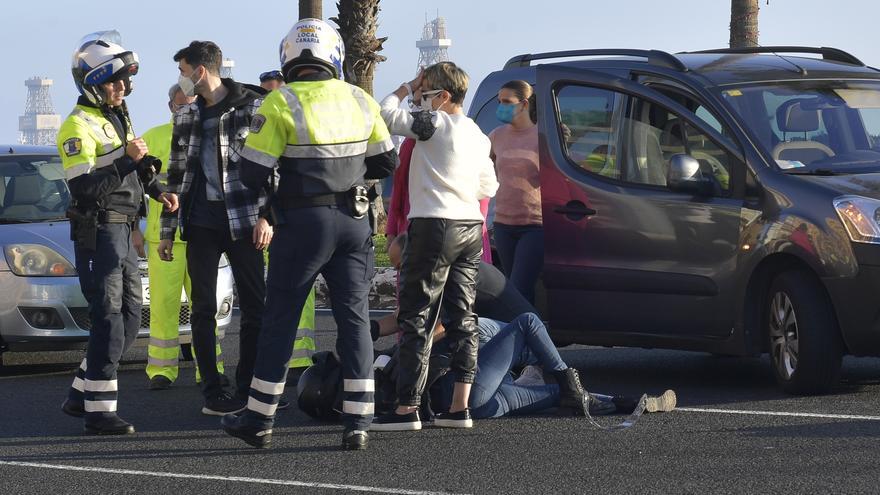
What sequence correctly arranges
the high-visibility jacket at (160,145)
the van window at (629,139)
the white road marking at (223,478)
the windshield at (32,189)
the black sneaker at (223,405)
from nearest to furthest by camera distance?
the white road marking at (223,478) → the black sneaker at (223,405) → the van window at (629,139) → the high-visibility jacket at (160,145) → the windshield at (32,189)

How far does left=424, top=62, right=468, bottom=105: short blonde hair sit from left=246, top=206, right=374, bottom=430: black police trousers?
2.73 ft

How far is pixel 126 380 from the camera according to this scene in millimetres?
10109

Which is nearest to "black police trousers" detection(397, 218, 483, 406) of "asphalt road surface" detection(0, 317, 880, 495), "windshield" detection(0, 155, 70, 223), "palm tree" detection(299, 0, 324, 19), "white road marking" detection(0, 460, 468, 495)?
"asphalt road surface" detection(0, 317, 880, 495)

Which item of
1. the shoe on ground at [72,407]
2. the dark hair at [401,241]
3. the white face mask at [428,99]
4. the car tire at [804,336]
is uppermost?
the white face mask at [428,99]

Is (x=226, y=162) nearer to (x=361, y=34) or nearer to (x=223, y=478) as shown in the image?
(x=223, y=478)

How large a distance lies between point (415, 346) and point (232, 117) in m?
1.60

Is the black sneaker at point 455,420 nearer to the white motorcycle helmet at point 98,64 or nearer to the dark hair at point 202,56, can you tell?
the dark hair at point 202,56

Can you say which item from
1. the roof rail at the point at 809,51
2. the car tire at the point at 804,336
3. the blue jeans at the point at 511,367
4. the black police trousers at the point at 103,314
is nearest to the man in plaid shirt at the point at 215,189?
the black police trousers at the point at 103,314

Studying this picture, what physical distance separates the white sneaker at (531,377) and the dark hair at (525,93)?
2.01 m

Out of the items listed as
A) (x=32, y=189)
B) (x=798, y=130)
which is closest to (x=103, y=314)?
(x=32, y=189)

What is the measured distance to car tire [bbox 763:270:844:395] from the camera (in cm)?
817

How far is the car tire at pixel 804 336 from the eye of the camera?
26.8 feet

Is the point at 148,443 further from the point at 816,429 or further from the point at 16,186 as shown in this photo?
the point at 16,186

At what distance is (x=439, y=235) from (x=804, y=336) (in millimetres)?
2020
